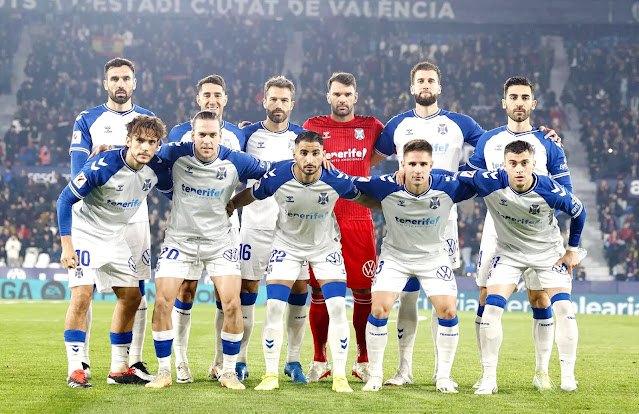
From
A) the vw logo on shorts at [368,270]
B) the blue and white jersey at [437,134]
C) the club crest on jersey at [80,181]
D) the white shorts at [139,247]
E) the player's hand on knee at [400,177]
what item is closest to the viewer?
the club crest on jersey at [80,181]

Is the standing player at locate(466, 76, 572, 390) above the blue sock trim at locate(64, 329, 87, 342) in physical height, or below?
above

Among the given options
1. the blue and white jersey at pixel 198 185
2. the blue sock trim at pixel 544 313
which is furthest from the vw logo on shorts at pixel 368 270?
the blue sock trim at pixel 544 313

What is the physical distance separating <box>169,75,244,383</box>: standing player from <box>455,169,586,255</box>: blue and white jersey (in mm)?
2169

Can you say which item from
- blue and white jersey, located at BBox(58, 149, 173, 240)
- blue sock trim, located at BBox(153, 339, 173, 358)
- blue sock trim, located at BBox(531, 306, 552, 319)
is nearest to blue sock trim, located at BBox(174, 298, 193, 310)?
blue sock trim, located at BBox(153, 339, 173, 358)

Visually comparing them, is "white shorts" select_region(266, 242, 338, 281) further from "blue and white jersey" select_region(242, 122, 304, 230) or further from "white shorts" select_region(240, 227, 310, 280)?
"blue and white jersey" select_region(242, 122, 304, 230)

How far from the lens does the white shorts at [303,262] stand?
23.3 feet

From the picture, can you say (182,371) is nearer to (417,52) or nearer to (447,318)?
(447,318)

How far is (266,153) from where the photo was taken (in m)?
7.91

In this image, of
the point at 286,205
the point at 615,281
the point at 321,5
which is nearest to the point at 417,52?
the point at 321,5

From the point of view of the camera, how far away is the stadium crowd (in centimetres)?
2773

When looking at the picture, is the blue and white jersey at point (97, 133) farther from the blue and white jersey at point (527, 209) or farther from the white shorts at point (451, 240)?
the blue and white jersey at point (527, 209)

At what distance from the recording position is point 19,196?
80.2 ft

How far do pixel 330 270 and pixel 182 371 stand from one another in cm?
163

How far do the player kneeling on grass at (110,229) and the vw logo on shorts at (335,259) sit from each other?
156 cm
